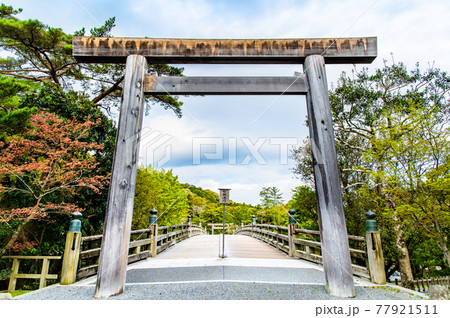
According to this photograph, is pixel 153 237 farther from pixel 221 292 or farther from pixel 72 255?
pixel 221 292

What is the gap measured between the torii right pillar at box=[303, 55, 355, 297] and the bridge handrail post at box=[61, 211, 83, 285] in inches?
153

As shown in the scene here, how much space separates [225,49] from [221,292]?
3350 millimetres

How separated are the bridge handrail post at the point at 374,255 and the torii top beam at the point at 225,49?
2.74 meters

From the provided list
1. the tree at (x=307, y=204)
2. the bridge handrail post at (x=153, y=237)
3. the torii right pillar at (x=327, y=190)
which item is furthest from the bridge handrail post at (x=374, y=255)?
the tree at (x=307, y=204)

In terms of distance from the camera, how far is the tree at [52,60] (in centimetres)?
721

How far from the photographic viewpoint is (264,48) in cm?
329

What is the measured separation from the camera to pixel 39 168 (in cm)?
596

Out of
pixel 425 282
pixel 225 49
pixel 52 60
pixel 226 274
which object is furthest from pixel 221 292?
pixel 425 282

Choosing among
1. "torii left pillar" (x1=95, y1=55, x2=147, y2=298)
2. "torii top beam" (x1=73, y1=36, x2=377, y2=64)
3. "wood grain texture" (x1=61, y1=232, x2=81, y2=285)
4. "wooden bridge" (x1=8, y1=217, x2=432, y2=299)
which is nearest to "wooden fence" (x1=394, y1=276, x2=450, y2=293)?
"wooden bridge" (x1=8, y1=217, x2=432, y2=299)

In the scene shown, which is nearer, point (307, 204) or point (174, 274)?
point (174, 274)

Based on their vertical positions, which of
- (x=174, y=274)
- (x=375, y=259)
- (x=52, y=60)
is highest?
(x=52, y=60)

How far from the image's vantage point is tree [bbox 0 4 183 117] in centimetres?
721

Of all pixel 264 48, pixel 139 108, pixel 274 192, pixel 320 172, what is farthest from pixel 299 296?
pixel 274 192

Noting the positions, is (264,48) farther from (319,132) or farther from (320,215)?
(320,215)
